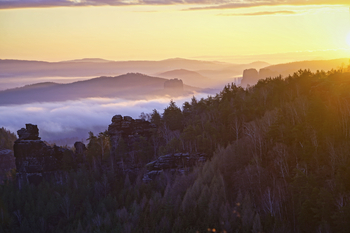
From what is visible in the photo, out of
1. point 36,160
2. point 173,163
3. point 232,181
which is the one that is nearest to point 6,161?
point 36,160

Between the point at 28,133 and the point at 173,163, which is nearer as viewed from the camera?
the point at 173,163

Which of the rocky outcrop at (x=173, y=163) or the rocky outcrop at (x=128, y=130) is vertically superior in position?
the rocky outcrop at (x=128, y=130)

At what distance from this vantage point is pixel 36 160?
108 m

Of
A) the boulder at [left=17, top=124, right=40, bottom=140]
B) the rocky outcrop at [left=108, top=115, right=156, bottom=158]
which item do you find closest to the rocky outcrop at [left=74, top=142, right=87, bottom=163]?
the rocky outcrop at [left=108, top=115, right=156, bottom=158]

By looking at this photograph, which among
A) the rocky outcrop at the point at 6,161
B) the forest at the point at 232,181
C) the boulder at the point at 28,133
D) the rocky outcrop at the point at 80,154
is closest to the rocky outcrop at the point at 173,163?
the forest at the point at 232,181

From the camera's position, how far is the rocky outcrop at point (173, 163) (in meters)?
85.6

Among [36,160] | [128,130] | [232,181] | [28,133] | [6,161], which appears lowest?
[232,181]

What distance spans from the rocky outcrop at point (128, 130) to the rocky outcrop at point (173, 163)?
878 inches

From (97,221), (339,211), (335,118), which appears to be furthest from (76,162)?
(339,211)

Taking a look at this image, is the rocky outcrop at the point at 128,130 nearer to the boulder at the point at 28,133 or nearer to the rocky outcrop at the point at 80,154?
the rocky outcrop at the point at 80,154

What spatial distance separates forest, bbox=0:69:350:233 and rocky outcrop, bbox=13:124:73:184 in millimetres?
5340

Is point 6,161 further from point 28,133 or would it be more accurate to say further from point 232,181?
point 232,181

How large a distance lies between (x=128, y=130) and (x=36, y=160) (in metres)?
28.3

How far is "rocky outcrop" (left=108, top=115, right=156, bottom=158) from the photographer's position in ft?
356
